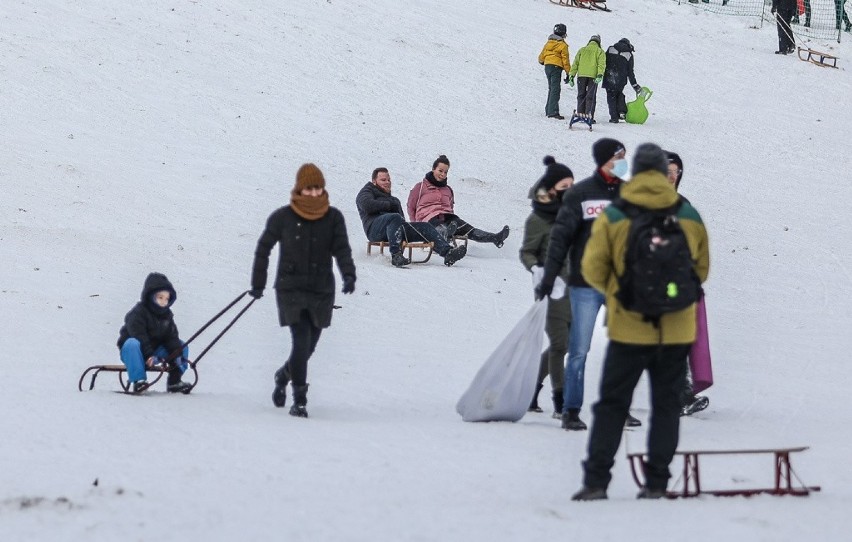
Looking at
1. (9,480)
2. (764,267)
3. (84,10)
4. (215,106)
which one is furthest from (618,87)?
(9,480)

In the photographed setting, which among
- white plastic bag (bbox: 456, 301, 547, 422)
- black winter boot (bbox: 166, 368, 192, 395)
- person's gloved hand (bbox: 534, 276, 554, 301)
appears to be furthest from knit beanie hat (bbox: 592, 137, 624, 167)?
black winter boot (bbox: 166, 368, 192, 395)

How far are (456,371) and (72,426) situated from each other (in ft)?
10.2

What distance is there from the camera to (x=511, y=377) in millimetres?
7234

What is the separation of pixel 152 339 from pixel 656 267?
13.4 feet

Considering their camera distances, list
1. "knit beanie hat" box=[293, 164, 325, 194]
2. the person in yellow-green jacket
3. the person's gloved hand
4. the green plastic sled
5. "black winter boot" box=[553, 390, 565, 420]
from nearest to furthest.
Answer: the person's gloved hand < "knit beanie hat" box=[293, 164, 325, 194] < "black winter boot" box=[553, 390, 565, 420] < the person in yellow-green jacket < the green plastic sled

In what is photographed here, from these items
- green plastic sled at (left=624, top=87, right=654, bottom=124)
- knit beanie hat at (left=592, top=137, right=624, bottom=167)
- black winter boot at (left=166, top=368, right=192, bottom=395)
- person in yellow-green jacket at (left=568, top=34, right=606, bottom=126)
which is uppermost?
person in yellow-green jacket at (left=568, top=34, right=606, bottom=126)

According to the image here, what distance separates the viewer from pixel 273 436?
6.80 m

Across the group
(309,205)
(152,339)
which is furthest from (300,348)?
(152,339)

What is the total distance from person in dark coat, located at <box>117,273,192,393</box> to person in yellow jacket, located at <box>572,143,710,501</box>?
3.45 m

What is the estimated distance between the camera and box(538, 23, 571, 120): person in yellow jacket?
20.8 meters

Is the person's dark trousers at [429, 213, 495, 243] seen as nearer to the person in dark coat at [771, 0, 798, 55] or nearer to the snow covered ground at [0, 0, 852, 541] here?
the snow covered ground at [0, 0, 852, 541]

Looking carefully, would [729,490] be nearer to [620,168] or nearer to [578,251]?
[578,251]

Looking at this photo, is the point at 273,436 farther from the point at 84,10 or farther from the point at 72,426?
the point at 84,10

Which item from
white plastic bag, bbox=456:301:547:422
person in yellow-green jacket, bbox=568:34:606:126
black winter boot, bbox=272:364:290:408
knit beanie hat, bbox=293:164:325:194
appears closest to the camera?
white plastic bag, bbox=456:301:547:422
